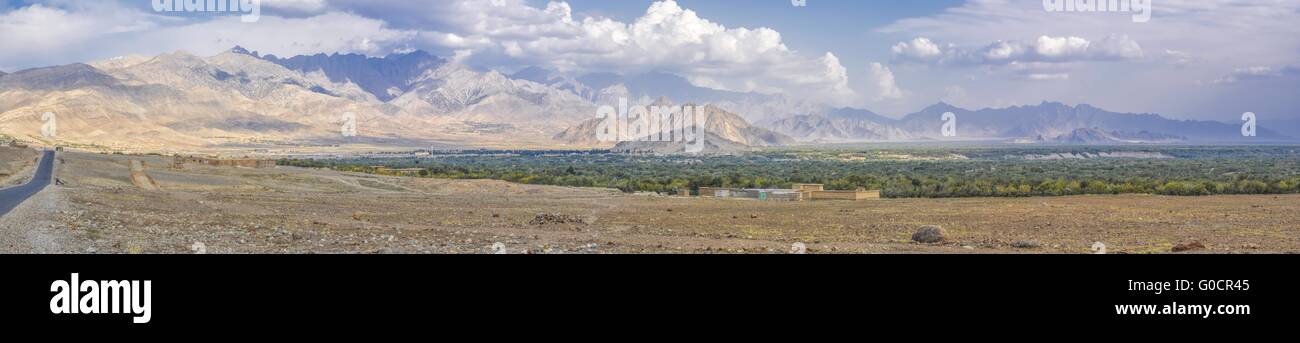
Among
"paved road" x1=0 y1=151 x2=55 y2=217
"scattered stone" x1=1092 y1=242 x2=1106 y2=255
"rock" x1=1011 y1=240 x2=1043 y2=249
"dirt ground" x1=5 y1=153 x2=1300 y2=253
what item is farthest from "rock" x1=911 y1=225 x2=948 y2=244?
"paved road" x1=0 y1=151 x2=55 y2=217

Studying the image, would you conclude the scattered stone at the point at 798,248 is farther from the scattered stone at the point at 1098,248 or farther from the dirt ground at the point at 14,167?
the dirt ground at the point at 14,167

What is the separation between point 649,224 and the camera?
29.1 meters

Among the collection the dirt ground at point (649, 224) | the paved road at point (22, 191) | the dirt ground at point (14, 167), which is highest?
the dirt ground at point (14, 167)

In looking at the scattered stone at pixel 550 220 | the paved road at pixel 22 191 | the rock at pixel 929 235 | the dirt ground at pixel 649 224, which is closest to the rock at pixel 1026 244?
the dirt ground at pixel 649 224

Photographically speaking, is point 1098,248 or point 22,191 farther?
point 22,191

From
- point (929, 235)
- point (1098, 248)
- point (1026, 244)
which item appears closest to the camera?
point (1098, 248)

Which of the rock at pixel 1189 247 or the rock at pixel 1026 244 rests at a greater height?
the rock at pixel 1189 247

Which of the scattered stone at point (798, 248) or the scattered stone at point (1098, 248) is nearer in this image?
the scattered stone at point (1098, 248)

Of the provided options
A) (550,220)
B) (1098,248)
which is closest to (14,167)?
(550,220)

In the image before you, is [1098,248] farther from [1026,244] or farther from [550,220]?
[550,220]

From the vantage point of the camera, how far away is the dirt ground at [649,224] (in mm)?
20266
